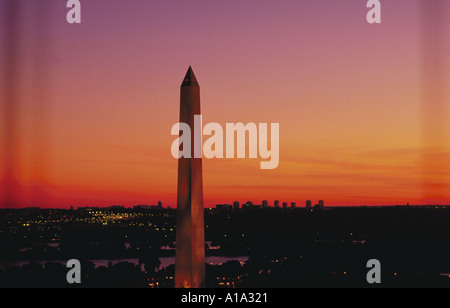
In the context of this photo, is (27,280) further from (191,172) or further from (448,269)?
(448,269)

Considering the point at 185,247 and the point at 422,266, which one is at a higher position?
the point at 185,247

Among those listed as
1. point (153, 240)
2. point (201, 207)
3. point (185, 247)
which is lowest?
point (153, 240)

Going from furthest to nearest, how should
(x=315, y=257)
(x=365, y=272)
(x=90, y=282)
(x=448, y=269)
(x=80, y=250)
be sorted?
(x=80, y=250) < (x=315, y=257) < (x=448, y=269) < (x=365, y=272) < (x=90, y=282)

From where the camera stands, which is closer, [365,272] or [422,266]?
[365,272]

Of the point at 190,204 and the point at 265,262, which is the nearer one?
the point at 190,204
